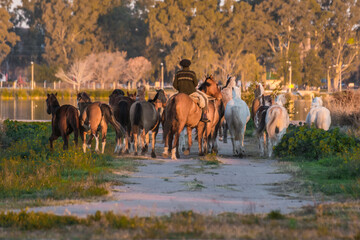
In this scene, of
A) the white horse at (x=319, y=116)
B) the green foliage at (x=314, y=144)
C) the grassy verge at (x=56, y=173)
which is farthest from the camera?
the white horse at (x=319, y=116)

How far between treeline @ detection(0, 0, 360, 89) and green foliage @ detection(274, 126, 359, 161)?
297ft

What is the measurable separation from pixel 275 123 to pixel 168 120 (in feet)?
9.89

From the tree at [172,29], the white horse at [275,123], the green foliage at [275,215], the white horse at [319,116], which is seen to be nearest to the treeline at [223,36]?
the tree at [172,29]

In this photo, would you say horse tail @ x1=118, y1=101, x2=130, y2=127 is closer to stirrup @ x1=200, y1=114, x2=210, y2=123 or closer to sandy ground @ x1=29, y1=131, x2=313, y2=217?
stirrup @ x1=200, y1=114, x2=210, y2=123

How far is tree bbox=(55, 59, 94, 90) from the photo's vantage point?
372 feet

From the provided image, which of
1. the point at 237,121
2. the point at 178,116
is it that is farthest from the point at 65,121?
the point at 237,121

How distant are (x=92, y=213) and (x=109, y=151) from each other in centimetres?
924

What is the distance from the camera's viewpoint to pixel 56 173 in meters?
13.1

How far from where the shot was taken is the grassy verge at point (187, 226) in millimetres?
Answer: 7766

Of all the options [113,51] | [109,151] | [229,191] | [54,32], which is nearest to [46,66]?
[54,32]

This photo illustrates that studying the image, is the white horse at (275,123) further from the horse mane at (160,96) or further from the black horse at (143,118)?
the horse mane at (160,96)

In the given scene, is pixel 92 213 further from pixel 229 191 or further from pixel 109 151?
pixel 109 151

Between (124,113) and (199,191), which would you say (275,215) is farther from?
(124,113)

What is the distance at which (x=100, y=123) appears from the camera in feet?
58.2
